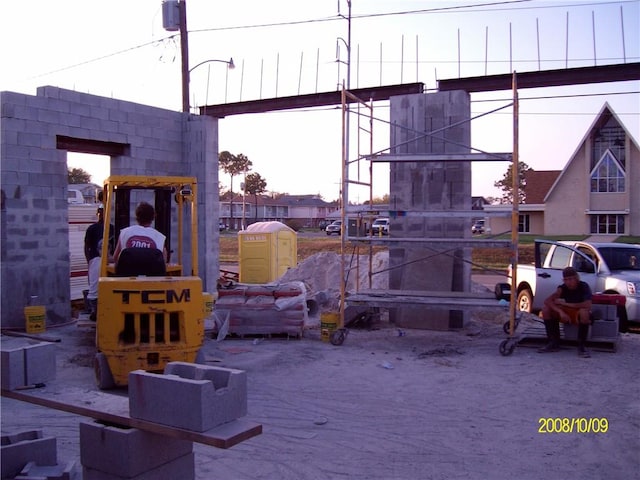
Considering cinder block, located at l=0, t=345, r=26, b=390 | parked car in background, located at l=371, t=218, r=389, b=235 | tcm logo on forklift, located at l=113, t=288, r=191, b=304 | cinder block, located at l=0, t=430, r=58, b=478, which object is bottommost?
cinder block, located at l=0, t=430, r=58, b=478

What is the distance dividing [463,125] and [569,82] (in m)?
2.24

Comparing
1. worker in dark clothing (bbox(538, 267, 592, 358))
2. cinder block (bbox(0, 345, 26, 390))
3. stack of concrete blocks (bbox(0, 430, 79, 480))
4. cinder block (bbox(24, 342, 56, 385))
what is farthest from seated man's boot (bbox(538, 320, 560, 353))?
cinder block (bbox(0, 345, 26, 390))

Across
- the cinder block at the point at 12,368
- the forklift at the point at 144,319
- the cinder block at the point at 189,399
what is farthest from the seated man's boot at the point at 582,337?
the cinder block at the point at 12,368

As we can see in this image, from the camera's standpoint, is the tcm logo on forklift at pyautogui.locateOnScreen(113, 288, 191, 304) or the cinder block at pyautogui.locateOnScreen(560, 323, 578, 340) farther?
the cinder block at pyautogui.locateOnScreen(560, 323, 578, 340)

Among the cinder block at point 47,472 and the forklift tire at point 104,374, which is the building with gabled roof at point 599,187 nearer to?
the forklift tire at point 104,374

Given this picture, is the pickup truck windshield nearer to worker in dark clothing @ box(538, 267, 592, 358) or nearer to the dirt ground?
the dirt ground

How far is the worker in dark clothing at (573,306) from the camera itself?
921cm

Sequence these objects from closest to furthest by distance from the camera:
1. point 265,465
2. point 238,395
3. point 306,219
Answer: point 238,395 → point 265,465 → point 306,219

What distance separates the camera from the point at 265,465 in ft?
17.6

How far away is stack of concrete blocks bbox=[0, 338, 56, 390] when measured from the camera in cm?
440

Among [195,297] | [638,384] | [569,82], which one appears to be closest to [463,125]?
[569,82]

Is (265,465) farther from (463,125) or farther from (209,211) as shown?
(209,211)

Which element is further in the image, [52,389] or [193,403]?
[52,389]

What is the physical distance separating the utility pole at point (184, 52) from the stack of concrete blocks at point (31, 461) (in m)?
14.2
